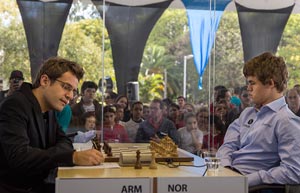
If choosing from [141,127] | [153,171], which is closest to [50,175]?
[153,171]

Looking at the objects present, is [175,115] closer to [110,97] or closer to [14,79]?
[110,97]

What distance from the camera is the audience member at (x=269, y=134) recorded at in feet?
6.43

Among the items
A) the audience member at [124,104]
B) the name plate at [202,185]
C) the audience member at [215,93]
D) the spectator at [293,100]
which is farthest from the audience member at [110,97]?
the name plate at [202,185]

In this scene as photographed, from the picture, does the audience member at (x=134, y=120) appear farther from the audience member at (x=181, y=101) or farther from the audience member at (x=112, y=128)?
the audience member at (x=181, y=101)

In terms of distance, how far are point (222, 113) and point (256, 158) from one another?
390cm

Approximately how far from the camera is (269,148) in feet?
6.77

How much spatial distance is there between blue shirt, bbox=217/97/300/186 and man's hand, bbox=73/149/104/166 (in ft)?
2.49

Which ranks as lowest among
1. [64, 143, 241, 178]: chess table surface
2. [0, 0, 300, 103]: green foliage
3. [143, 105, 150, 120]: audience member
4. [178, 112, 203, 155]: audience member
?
[178, 112, 203, 155]: audience member

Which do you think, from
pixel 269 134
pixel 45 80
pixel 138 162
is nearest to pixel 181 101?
pixel 269 134

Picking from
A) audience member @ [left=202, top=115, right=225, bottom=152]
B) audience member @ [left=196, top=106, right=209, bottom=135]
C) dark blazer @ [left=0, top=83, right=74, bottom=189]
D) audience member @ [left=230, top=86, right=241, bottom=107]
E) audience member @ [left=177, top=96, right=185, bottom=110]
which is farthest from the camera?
audience member @ [left=177, top=96, right=185, bottom=110]

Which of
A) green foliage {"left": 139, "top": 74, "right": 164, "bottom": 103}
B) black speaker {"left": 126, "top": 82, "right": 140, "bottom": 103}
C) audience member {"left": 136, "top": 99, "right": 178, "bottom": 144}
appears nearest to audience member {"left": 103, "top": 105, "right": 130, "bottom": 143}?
audience member {"left": 136, "top": 99, "right": 178, "bottom": 144}

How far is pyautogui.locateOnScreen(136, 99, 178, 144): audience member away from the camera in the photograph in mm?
5336

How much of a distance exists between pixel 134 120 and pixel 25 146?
381 cm

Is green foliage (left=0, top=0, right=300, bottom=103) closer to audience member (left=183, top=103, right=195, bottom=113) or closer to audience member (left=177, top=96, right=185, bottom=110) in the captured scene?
audience member (left=177, top=96, right=185, bottom=110)
